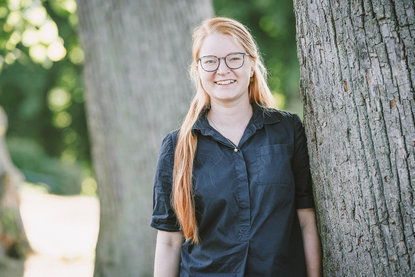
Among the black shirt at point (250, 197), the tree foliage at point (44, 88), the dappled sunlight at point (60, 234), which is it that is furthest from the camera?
the dappled sunlight at point (60, 234)

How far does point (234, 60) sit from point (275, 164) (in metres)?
0.56

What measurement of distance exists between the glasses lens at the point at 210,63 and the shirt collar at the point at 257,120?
0.27 metres

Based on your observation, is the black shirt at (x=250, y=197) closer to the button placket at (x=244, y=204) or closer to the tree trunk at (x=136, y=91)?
the button placket at (x=244, y=204)

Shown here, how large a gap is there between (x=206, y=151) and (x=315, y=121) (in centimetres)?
56

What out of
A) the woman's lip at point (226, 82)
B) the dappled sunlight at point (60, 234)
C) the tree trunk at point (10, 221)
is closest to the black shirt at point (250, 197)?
the woman's lip at point (226, 82)

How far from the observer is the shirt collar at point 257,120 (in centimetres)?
226

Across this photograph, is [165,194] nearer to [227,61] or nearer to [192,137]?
[192,137]

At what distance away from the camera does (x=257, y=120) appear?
228 cm

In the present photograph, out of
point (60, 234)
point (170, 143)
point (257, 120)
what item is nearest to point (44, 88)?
point (60, 234)

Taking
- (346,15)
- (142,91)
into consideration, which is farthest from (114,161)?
(346,15)

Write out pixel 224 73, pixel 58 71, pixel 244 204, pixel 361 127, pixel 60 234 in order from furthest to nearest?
pixel 58 71 < pixel 60 234 < pixel 224 73 < pixel 244 204 < pixel 361 127

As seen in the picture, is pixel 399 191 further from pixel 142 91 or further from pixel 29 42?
pixel 29 42

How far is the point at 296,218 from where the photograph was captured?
223cm

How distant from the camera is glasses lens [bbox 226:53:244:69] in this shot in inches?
88.2
